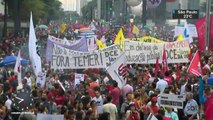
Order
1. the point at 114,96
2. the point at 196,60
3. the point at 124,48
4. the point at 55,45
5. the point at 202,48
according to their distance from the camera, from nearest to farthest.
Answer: the point at 114,96, the point at 196,60, the point at 55,45, the point at 124,48, the point at 202,48

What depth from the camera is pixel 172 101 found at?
12383mm

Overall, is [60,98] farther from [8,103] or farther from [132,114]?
[132,114]

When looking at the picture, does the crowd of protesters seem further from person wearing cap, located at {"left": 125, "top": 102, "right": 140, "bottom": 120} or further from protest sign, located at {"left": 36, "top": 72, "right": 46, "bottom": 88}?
protest sign, located at {"left": 36, "top": 72, "right": 46, "bottom": 88}

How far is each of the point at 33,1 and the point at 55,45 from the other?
164 feet

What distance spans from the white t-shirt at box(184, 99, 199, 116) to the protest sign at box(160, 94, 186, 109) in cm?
146

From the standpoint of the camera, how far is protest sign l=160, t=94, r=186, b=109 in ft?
40.5

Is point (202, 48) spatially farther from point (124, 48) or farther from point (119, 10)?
point (119, 10)

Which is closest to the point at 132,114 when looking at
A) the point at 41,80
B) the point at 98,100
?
the point at 98,100

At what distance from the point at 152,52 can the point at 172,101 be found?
987 cm

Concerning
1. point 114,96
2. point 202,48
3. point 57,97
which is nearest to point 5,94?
point 57,97

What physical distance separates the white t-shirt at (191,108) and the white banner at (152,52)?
7868 millimetres

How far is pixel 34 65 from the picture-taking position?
16.9 m

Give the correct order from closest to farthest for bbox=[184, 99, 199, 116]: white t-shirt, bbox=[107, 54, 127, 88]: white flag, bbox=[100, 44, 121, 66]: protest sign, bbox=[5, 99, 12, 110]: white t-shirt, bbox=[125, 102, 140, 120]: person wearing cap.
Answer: bbox=[125, 102, 140, 120]: person wearing cap, bbox=[5, 99, 12, 110]: white t-shirt, bbox=[184, 99, 199, 116]: white t-shirt, bbox=[107, 54, 127, 88]: white flag, bbox=[100, 44, 121, 66]: protest sign

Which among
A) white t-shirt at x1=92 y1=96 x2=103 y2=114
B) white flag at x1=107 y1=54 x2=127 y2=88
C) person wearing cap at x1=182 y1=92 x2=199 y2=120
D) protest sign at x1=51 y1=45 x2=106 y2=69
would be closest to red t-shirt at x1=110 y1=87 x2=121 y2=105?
white flag at x1=107 y1=54 x2=127 y2=88
